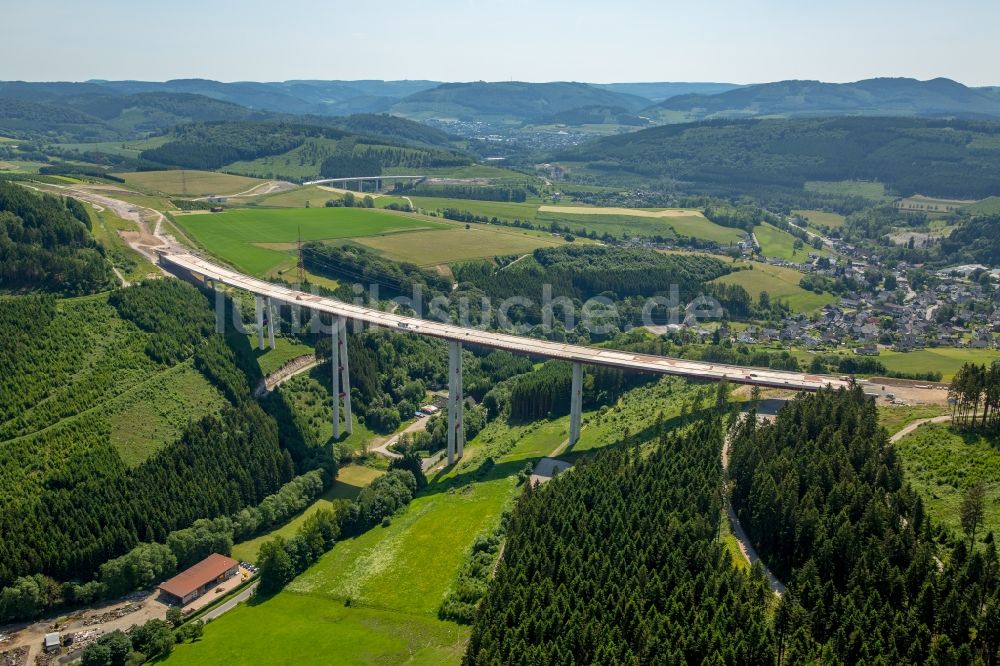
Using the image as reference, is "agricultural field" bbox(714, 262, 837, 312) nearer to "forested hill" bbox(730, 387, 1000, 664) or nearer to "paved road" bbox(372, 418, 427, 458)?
"paved road" bbox(372, 418, 427, 458)

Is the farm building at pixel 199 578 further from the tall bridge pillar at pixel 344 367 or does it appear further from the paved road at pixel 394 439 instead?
the tall bridge pillar at pixel 344 367

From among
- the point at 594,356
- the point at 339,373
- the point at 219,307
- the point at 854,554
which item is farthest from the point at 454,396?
the point at 854,554

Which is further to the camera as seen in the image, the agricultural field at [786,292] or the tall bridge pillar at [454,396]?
the agricultural field at [786,292]

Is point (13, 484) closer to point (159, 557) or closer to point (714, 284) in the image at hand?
point (159, 557)

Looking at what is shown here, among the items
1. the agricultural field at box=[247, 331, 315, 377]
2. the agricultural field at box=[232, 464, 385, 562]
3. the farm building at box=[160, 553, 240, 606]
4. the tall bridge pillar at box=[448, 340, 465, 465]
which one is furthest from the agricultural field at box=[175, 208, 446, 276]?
the farm building at box=[160, 553, 240, 606]

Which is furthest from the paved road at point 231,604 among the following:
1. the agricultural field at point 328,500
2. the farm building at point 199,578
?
the agricultural field at point 328,500

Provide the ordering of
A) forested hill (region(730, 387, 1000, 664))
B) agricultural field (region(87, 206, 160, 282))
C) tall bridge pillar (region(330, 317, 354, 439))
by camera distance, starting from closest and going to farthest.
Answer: forested hill (region(730, 387, 1000, 664))
tall bridge pillar (region(330, 317, 354, 439))
agricultural field (region(87, 206, 160, 282))
